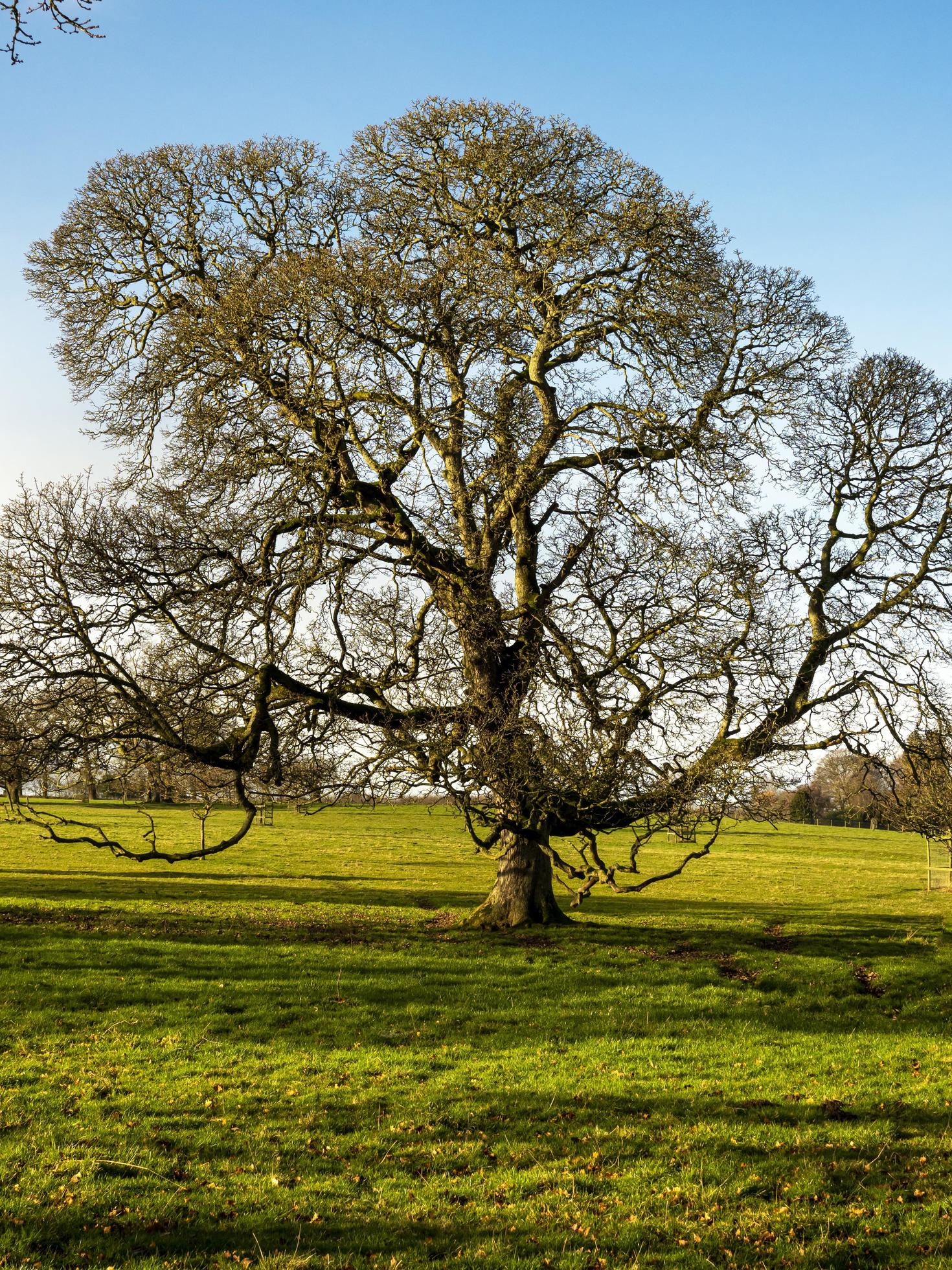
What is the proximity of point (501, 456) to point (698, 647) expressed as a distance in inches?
183

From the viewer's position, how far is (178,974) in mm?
15578

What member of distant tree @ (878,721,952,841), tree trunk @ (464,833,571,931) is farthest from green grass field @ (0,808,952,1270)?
distant tree @ (878,721,952,841)

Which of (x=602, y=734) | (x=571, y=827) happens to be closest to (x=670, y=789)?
(x=602, y=734)

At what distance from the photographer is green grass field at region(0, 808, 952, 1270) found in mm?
6621

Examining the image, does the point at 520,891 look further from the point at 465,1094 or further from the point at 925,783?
the point at 465,1094

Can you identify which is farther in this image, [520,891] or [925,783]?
[520,891]

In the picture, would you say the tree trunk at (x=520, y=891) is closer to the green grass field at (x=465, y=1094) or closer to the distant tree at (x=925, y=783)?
the green grass field at (x=465, y=1094)

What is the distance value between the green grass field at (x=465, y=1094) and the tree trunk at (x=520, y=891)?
1030 millimetres

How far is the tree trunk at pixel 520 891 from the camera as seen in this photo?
20156 millimetres

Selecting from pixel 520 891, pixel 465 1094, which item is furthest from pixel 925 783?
pixel 465 1094

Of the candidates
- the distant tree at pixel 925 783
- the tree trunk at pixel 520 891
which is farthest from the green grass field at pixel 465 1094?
the distant tree at pixel 925 783

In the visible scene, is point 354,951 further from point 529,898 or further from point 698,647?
point 698,647

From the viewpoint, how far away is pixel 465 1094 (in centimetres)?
981

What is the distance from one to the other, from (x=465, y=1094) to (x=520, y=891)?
1055 centimetres
